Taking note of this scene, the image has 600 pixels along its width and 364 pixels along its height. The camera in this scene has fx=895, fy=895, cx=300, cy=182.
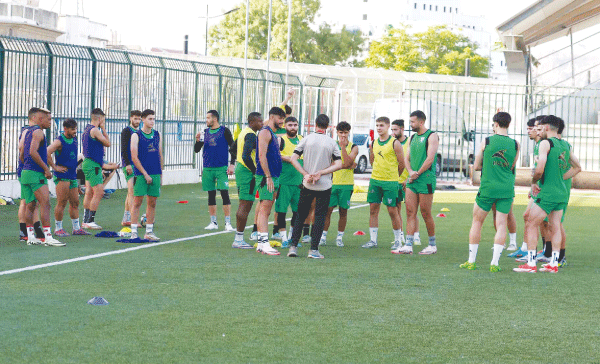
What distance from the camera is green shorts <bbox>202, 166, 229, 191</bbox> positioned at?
45.1 feet

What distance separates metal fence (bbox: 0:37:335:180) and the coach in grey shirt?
313 inches

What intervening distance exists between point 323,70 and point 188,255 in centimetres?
3253

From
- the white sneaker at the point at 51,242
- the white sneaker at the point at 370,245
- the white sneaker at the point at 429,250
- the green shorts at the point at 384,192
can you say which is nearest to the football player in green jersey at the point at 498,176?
the white sneaker at the point at 429,250

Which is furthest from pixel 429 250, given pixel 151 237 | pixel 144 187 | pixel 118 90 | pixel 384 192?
pixel 118 90

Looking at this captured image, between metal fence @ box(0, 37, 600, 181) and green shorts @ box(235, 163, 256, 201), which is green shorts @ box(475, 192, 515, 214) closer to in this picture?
green shorts @ box(235, 163, 256, 201)

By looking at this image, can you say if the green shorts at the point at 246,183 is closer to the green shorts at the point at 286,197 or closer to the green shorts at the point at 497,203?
the green shorts at the point at 286,197

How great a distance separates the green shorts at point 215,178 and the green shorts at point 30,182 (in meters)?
3.27

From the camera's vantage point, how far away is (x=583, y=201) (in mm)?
21688

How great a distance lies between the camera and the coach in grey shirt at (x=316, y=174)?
10719 millimetres

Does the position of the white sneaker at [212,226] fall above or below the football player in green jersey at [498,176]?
below

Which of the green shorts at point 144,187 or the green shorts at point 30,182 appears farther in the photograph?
the green shorts at point 144,187

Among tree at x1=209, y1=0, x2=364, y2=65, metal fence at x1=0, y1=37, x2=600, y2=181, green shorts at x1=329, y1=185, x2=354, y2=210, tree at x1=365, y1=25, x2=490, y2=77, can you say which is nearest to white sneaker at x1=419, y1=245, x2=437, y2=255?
green shorts at x1=329, y1=185, x2=354, y2=210

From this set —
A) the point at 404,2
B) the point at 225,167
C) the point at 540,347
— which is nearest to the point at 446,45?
the point at 225,167

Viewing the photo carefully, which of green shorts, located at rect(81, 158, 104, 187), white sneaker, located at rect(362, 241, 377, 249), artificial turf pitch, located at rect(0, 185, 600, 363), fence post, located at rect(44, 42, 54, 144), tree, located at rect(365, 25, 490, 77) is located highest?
tree, located at rect(365, 25, 490, 77)
